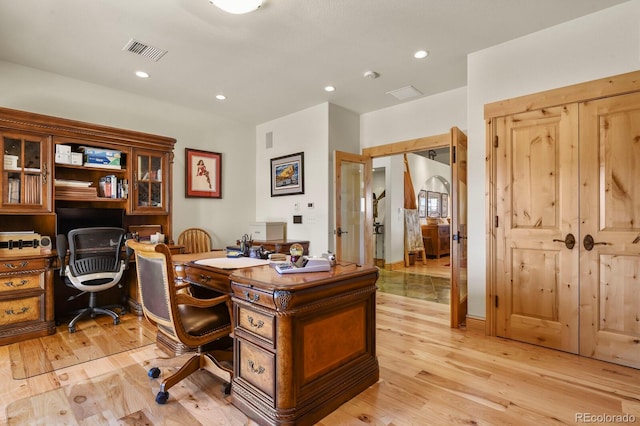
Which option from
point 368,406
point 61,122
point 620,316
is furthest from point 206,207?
point 620,316

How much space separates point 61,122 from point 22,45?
2.29 ft

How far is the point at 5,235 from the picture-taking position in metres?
3.10

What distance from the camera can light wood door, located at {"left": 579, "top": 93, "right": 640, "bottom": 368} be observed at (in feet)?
7.77

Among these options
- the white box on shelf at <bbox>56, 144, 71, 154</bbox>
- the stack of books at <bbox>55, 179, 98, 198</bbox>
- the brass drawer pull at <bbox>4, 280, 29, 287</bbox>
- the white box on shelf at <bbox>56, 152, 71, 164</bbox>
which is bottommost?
the brass drawer pull at <bbox>4, 280, 29, 287</bbox>

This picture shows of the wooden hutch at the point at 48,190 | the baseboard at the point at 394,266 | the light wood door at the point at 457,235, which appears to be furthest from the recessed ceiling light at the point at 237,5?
the baseboard at the point at 394,266

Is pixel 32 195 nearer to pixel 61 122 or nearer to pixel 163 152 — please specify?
pixel 61 122

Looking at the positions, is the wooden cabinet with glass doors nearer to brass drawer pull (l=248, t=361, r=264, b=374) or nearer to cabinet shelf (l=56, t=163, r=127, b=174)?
cabinet shelf (l=56, t=163, r=127, b=174)

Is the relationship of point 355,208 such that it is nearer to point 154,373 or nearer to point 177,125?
point 177,125

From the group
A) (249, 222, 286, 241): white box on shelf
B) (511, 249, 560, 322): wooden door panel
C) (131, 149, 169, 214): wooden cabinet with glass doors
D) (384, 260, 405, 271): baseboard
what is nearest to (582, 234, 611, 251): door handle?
(511, 249, 560, 322): wooden door panel

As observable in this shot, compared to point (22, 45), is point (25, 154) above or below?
below

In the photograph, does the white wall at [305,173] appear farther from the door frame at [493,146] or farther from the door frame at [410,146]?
the door frame at [493,146]

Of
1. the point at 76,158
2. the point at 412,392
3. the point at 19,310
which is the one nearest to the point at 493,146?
the point at 412,392

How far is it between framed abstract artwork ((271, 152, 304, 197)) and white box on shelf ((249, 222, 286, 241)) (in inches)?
22.9
